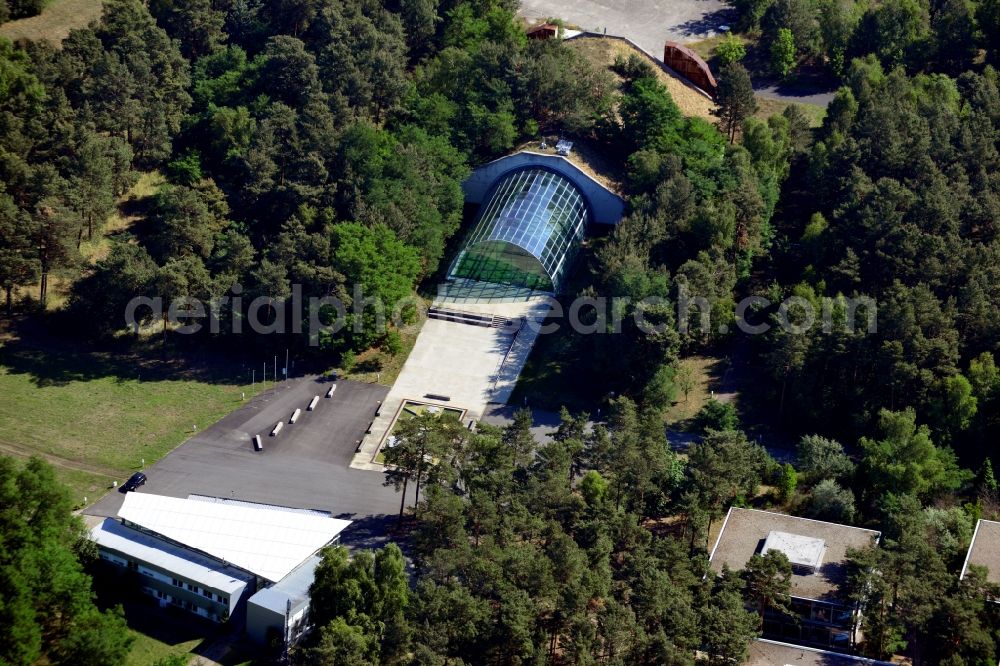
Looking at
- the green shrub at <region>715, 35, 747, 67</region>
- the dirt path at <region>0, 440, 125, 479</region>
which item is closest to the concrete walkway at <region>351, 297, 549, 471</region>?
the dirt path at <region>0, 440, 125, 479</region>

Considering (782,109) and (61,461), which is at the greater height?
(782,109)

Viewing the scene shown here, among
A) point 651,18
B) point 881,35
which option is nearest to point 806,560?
point 881,35

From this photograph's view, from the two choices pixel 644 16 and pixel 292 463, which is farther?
pixel 644 16

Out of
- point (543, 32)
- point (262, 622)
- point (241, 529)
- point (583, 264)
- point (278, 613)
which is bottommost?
point (262, 622)

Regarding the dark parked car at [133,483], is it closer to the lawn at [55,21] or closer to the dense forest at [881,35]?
the lawn at [55,21]

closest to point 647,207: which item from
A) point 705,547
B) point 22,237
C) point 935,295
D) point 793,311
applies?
point 793,311

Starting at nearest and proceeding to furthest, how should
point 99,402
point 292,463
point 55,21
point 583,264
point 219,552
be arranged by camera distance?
point 219,552, point 292,463, point 99,402, point 583,264, point 55,21

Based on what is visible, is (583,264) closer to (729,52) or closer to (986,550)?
(729,52)

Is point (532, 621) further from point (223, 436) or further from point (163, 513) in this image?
point (223, 436)
